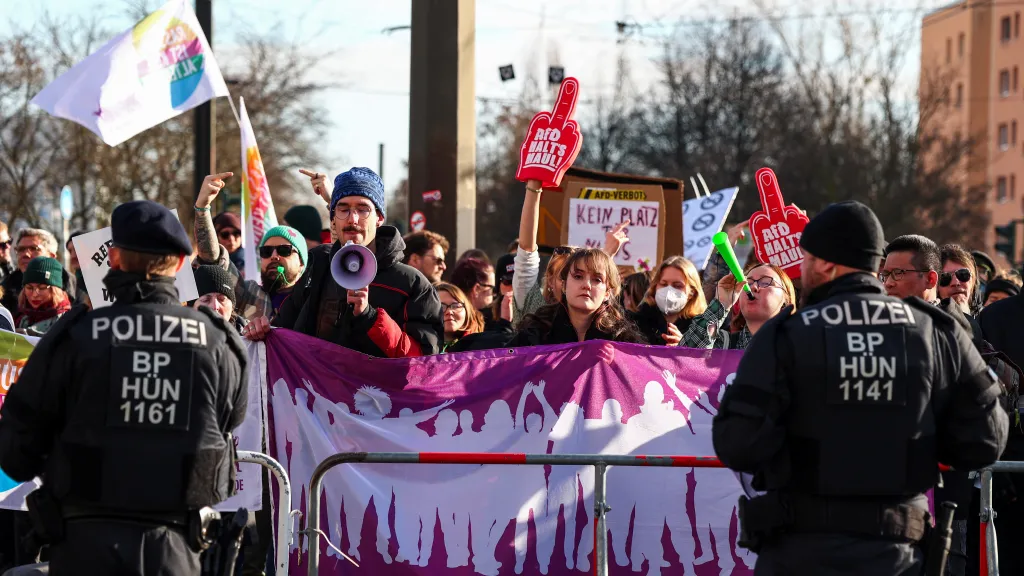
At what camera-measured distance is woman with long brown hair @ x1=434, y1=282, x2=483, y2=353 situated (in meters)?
8.82

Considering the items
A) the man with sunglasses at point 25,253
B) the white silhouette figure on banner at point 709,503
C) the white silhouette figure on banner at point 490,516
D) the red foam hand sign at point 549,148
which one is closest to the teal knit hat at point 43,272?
the man with sunglasses at point 25,253

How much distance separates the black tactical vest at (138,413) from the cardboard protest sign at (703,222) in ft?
28.0

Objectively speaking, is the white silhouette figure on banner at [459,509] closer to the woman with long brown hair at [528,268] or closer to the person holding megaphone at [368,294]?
the person holding megaphone at [368,294]

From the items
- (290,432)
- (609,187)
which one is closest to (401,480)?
(290,432)

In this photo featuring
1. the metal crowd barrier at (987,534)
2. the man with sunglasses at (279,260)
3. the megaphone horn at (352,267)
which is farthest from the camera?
the man with sunglasses at (279,260)

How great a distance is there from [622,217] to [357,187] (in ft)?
15.1

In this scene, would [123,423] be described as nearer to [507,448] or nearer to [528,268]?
[507,448]

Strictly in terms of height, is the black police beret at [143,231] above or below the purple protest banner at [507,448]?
above

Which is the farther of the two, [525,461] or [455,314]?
[455,314]

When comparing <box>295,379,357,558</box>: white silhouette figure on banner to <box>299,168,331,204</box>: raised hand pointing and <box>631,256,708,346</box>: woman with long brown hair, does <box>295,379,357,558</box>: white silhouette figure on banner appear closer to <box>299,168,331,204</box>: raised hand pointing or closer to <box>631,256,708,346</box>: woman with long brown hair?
<box>299,168,331,204</box>: raised hand pointing

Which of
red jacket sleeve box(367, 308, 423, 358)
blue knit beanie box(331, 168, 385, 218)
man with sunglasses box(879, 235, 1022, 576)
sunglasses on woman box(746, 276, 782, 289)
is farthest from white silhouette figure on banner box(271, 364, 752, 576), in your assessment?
man with sunglasses box(879, 235, 1022, 576)

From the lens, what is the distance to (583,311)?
7.06 m

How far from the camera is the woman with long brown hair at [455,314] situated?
28.9ft

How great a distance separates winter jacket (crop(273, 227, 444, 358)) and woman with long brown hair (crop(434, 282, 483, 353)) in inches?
68.0
